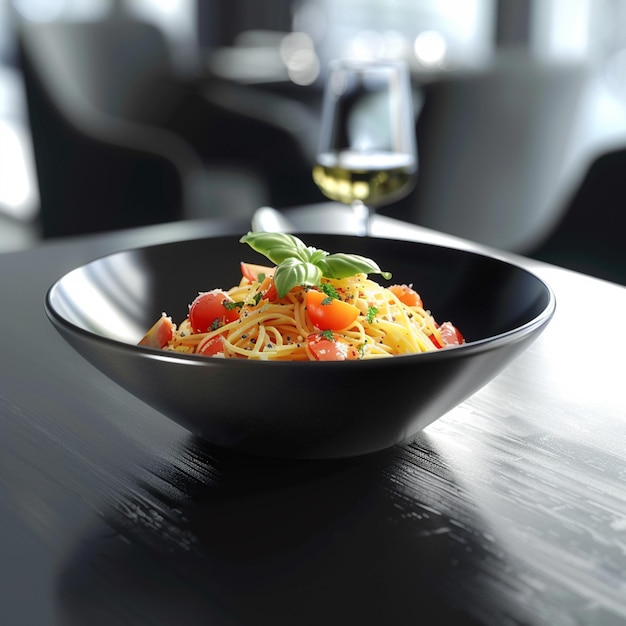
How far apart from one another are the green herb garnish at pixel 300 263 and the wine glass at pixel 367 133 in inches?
25.5

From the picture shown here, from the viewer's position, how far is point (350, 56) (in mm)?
5738

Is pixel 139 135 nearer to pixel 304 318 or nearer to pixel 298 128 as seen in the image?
pixel 298 128

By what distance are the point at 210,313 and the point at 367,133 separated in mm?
743

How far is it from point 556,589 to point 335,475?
0.21m

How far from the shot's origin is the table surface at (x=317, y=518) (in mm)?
611

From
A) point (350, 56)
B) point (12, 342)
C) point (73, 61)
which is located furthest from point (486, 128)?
point (350, 56)

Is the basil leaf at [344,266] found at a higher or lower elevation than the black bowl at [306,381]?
higher

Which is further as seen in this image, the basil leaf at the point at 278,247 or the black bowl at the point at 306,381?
the basil leaf at the point at 278,247

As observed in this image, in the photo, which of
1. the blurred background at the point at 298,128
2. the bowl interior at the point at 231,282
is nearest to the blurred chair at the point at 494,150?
the blurred background at the point at 298,128

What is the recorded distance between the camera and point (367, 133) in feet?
5.09

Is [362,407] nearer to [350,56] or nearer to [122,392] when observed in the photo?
[122,392]

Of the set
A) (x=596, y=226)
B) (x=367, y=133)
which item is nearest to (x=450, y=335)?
(x=367, y=133)

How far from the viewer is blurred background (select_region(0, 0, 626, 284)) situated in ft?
9.18

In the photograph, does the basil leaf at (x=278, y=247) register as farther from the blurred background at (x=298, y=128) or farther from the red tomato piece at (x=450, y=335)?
the blurred background at (x=298, y=128)
